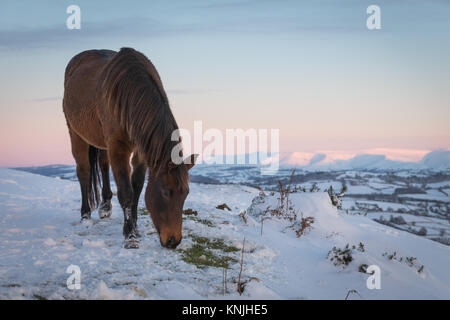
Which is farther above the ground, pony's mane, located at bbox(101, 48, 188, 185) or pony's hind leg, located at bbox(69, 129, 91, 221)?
pony's mane, located at bbox(101, 48, 188, 185)

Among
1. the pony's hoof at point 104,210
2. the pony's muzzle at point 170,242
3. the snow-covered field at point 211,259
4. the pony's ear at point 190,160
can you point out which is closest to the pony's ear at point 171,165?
the pony's ear at point 190,160

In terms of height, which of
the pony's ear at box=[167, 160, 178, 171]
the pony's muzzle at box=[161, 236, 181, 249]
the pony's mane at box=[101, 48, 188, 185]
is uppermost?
the pony's mane at box=[101, 48, 188, 185]

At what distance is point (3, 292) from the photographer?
2.48m

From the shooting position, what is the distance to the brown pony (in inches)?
142

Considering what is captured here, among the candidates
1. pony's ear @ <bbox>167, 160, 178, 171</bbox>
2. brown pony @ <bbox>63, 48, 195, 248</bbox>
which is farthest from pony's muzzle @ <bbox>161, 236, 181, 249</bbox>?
pony's ear @ <bbox>167, 160, 178, 171</bbox>

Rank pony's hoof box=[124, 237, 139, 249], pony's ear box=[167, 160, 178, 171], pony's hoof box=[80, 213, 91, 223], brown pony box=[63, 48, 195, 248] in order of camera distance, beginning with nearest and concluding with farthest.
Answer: pony's ear box=[167, 160, 178, 171]
brown pony box=[63, 48, 195, 248]
pony's hoof box=[124, 237, 139, 249]
pony's hoof box=[80, 213, 91, 223]

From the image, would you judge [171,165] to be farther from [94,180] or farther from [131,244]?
[94,180]

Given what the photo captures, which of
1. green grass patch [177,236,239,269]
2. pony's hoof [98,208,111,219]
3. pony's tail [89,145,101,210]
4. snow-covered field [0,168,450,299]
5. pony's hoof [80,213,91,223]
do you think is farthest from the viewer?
pony's tail [89,145,101,210]

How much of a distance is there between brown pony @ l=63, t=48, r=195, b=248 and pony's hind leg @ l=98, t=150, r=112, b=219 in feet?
Answer: 0.06

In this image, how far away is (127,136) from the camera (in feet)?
14.5

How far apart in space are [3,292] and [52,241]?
182 cm

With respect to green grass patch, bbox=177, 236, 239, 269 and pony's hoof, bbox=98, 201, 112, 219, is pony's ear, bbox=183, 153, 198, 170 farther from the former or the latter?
pony's hoof, bbox=98, 201, 112, 219
